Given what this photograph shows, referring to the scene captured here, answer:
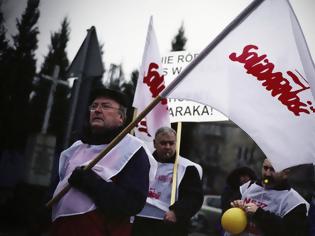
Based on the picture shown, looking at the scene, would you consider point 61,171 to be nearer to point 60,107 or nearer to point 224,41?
point 224,41

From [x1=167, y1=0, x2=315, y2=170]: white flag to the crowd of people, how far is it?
528 mm

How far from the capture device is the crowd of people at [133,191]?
224 centimetres

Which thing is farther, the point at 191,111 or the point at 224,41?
the point at 191,111

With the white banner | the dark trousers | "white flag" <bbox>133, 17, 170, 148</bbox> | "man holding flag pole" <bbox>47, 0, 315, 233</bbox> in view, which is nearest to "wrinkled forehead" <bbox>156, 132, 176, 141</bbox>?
"white flag" <bbox>133, 17, 170, 148</bbox>

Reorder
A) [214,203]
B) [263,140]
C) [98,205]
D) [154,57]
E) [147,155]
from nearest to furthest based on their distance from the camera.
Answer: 1. [98,205]
2. [263,140]
3. [147,155]
4. [154,57]
5. [214,203]

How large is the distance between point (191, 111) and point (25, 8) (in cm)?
2836

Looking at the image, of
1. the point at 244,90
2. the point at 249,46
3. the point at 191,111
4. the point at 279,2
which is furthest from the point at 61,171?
the point at 191,111

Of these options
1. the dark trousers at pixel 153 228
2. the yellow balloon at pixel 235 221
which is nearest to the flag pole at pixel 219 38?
the yellow balloon at pixel 235 221

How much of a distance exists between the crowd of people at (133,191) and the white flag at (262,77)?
528 millimetres

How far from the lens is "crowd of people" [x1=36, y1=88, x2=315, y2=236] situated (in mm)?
2244

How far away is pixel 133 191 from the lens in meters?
2.26

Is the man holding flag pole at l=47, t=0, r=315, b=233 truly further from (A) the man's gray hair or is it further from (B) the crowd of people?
(A) the man's gray hair

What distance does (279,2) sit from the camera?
238cm

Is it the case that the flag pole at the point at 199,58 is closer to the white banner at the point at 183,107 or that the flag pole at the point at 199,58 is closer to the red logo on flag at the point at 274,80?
the red logo on flag at the point at 274,80
